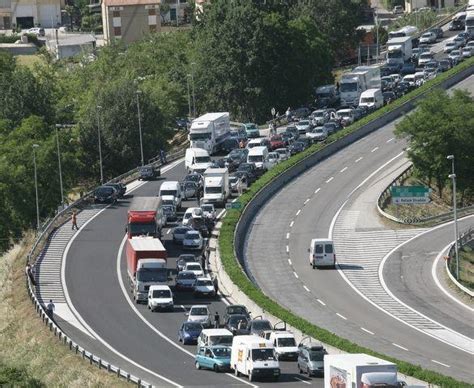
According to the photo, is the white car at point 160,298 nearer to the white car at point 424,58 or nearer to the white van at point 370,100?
the white van at point 370,100

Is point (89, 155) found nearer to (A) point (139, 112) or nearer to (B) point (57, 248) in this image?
(A) point (139, 112)

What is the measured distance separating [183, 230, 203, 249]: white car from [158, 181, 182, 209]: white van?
434 inches

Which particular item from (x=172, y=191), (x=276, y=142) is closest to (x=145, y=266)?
(x=172, y=191)

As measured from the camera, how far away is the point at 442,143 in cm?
12550

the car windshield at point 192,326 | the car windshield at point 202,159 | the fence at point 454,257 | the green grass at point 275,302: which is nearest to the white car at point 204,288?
the green grass at point 275,302

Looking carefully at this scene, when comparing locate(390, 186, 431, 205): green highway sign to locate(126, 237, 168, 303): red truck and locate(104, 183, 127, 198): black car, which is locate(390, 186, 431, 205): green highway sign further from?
locate(126, 237, 168, 303): red truck

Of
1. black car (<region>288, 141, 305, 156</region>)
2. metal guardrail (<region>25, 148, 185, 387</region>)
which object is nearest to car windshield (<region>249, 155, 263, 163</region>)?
black car (<region>288, 141, 305, 156</region>)

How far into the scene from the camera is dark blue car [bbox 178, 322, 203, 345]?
83.4m

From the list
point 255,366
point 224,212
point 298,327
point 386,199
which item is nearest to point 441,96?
point 386,199

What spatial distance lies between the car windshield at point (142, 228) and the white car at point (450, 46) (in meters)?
83.9

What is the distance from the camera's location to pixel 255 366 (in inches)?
2926

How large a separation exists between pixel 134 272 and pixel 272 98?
70.8 metres

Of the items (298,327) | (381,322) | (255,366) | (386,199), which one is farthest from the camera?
(386,199)

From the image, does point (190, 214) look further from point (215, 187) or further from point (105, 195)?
point (105, 195)
